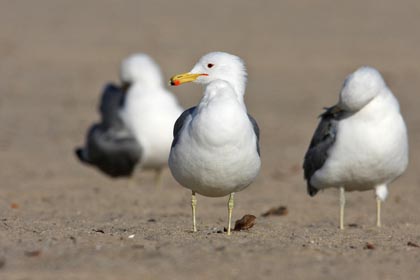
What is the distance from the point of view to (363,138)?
32.8ft

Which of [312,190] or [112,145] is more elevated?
[112,145]

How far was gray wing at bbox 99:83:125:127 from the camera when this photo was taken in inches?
592

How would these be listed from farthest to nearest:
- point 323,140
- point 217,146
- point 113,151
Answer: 1. point 113,151
2. point 323,140
3. point 217,146

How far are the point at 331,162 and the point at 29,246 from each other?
3.61 metres

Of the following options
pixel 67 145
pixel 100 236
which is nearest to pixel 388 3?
pixel 67 145

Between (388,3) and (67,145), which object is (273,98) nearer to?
(67,145)

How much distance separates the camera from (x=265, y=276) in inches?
265

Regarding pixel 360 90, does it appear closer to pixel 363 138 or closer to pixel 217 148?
pixel 363 138

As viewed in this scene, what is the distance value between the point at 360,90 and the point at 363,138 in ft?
1.48

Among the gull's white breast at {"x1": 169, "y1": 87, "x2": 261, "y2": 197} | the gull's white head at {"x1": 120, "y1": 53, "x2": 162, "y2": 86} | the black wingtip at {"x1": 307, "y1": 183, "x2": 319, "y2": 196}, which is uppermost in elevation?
the gull's white head at {"x1": 120, "y1": 53, "x2": 162, "y2": 86}

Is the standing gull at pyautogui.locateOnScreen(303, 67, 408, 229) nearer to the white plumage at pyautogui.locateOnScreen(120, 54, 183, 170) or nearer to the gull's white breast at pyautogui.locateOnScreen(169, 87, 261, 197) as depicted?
the gull's white breast at pyautogui.locateOnScreen(169, 87, 261, 197)

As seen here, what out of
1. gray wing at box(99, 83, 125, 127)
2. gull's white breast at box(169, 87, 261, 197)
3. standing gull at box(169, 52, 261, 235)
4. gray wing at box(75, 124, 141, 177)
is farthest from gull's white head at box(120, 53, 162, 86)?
gull's white breast at box(169, 87, 261, 197)

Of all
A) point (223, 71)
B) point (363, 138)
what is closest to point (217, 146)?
point (223, 71)

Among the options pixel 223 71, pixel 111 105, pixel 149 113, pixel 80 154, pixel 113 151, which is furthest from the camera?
pixel 80 154
